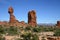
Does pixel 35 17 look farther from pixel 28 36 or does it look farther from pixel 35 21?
pixel 28 36

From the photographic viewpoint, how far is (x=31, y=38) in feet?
71.1

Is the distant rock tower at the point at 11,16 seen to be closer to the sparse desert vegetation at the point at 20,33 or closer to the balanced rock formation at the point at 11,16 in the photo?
the balanced rock formation at the point at 11,16

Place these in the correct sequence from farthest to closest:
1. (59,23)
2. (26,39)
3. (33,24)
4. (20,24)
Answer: (59,23) → (20,24) → (33,24) → (26,39)

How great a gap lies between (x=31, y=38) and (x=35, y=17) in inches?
1758

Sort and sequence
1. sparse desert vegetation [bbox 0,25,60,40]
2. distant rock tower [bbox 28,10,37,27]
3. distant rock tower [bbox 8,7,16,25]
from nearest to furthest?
1. sparse desert vegetation [bbox 0,25,60,40]
2. distant rock tower [bbox 28,10,37,27]
3. distant rock tower [bbox 8,7,16,25]

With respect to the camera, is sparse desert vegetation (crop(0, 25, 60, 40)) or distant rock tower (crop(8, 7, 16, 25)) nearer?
sparse desert vegetation (crop(0, 25, 60, 40))

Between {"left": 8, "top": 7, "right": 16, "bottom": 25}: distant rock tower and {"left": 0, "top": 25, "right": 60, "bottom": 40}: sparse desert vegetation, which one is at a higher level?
{"left": 8, "top": 7, "right": 16, "bottom": 25}: distant rock tower

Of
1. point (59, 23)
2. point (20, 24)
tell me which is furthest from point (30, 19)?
point (59, 23)

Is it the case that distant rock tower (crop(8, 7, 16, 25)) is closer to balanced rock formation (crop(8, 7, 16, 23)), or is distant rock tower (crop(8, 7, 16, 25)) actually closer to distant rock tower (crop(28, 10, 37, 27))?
balanced rock formation (crop(8, 7, 16, 23))

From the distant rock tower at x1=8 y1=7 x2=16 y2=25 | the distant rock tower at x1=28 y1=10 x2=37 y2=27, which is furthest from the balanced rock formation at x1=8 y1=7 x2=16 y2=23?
the distant rock tower at x1=28 y1=10 x2=37 y2=27

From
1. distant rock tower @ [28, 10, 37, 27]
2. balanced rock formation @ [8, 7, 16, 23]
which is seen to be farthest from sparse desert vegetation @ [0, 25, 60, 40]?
balanced rock formation @ [8, 7, 16, 23]

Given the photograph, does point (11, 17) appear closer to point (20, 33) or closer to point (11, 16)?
point (11, 16)

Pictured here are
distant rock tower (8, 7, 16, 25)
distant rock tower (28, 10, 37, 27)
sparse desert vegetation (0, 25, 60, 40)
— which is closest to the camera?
sparse desert vegetation (0, 25, 60, 40)

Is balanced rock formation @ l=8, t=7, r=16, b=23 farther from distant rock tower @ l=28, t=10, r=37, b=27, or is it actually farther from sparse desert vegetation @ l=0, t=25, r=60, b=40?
sparse desert vegetation @ l=0, t=25, r=60, b=40
